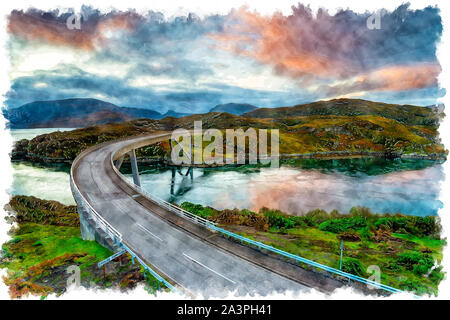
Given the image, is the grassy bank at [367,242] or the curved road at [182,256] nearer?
the curved road at [182,256]

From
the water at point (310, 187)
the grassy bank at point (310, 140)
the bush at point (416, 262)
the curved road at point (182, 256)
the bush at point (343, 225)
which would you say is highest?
the grassy bank at point (310, 140)

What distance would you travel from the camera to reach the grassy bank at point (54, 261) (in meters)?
14.5

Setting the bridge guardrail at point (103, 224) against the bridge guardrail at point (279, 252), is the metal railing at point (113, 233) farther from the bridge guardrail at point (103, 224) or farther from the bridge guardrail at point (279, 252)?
the bridge guardrail at point (279, 252)

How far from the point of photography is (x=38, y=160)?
83188mm

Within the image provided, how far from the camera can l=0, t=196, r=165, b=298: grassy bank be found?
1448 cm

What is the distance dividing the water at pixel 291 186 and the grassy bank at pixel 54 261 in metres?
20.1

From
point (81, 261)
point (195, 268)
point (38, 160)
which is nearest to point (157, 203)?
point (81, 261)

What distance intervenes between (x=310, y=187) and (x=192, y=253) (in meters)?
44.7

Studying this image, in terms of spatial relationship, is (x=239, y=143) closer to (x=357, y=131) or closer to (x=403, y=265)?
(x=357, y=131)

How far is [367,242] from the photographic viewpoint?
895 inches

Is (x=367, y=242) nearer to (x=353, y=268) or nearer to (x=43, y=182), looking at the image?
(x=353, y=268)

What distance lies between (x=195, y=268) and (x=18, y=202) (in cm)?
4324

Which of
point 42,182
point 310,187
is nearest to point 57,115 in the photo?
point 42,182

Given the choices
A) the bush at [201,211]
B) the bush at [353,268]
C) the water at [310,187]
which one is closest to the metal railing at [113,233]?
the bush at [353,268]
